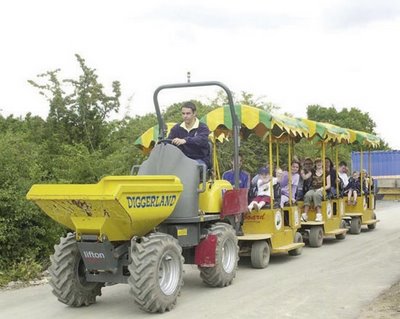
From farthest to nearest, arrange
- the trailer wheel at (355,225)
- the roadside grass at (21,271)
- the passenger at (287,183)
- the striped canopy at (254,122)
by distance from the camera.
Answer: the trailer wheel at (355,225), the passenger at (287,183), the striped canopy at (254,122), the roadside grass at (21,271)

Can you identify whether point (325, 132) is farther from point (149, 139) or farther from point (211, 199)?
point (211, 199)

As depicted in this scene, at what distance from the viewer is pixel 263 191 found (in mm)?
11148

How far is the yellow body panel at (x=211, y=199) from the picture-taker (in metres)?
8.60

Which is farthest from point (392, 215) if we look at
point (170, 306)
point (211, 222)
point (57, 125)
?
point (170, 306)

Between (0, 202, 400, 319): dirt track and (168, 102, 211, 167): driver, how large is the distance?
188 cm

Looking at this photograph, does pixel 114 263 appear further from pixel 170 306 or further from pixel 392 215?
pixel 392 215

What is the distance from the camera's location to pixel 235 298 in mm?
7746

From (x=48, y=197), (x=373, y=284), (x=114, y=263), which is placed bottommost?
(x=373, y=284)

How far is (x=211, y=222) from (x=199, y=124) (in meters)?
1.44

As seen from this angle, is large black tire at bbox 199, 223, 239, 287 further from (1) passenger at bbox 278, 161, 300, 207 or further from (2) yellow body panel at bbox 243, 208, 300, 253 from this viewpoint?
(1) passenger at bbox 278, 161, 300, 207

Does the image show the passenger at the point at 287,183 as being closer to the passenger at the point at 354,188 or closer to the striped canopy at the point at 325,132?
the striped canopy at the point at 325,132

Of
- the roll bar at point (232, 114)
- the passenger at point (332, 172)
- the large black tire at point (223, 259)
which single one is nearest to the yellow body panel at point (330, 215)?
the passenger at point (332, 172)

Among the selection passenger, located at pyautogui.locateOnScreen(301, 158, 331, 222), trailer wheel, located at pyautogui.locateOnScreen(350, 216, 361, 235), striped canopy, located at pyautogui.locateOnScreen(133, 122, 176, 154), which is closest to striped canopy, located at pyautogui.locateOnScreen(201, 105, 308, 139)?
striped canopy, located at pyautogui.locateOnScreen(133, 122, 176, 154)

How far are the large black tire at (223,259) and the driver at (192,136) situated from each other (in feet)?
3.26
